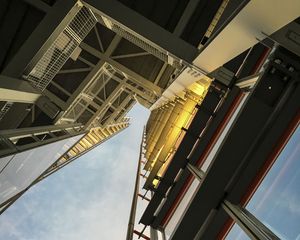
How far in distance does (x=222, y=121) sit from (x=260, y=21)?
10.4 ft

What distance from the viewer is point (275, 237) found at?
326cm

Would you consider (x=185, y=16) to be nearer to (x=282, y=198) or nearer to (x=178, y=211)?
(x=178, y=211)

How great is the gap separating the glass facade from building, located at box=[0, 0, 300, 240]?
92 millimetres

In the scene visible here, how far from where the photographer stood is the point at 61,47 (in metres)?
8.59

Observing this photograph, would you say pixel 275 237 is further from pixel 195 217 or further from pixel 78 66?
pixel 78 66

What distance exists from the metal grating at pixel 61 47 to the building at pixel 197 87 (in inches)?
2.0

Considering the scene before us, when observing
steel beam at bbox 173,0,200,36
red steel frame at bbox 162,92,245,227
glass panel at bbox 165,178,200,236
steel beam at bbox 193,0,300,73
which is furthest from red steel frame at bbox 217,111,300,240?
steel beam at bbox 173,0,200,36

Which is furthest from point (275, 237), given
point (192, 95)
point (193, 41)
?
point (192, 95)

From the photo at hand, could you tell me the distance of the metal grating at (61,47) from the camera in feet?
25.2

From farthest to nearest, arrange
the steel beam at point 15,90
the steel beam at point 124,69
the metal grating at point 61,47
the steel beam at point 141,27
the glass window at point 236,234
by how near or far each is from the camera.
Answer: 1. the steel beam at point 124,69
2. the metal grating at point 61,47
3. the steel beam at point 141,27
4. the steel beam at point 15,90
5. the glass window at point 236,234

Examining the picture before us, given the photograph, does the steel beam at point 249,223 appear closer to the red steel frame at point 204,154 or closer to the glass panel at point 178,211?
the red steel frame at point 204,154

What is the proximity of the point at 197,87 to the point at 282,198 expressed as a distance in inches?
261

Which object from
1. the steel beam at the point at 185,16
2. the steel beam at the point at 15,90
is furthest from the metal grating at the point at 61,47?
the steel beam at the point at 185,16

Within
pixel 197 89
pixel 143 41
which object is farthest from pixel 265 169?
pixel 197 89
